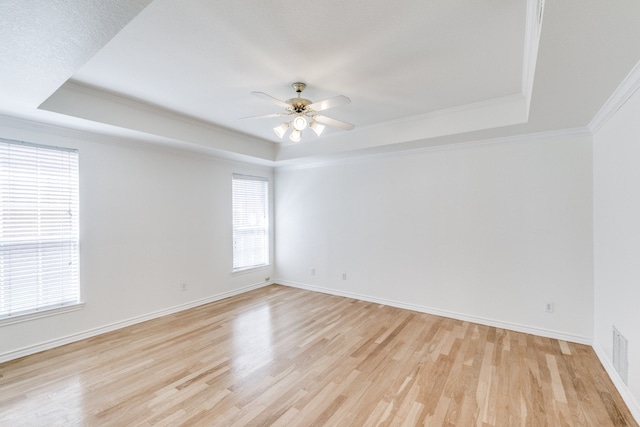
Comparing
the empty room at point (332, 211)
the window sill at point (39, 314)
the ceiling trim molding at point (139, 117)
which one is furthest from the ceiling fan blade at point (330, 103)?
the window sill at point (39, 314)

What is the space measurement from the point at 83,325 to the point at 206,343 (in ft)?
4.86

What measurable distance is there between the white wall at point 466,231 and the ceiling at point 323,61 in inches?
19.5

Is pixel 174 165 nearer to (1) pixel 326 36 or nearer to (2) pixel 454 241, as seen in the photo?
(1) pixel 326 36

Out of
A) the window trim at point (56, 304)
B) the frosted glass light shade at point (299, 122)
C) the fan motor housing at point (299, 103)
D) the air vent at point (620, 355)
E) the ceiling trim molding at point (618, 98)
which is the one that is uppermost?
the fan motor housing at point (299, 103)

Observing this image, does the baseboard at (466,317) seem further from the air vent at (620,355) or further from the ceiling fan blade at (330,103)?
the ceiling fan blade at (330,103)

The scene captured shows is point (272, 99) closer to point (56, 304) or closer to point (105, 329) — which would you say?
point (56, 304)

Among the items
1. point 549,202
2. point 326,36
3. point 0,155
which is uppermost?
point 326,36

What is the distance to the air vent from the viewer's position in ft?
7.21

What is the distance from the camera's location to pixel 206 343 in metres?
3.15

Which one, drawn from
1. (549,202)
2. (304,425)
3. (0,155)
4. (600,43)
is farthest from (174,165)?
(549,202)

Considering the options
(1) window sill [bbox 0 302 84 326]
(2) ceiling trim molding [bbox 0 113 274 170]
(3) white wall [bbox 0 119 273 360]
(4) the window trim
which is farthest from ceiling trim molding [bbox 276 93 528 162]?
(1) window sill [bbox 0 302 84 326]

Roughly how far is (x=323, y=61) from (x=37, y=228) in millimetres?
3362

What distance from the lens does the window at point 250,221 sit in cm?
514

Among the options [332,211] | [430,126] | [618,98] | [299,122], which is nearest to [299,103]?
[299,122]
